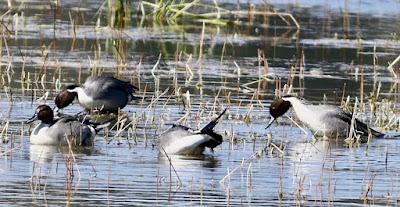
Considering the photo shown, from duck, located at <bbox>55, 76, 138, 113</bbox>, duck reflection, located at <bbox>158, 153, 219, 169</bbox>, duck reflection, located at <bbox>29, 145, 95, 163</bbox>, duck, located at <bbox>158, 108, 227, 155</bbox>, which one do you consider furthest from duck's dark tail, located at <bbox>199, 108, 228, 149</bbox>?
duck, located at <bbox>55, 76, 138, 113</bbox>

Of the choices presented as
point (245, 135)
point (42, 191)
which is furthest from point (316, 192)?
point (245, 135)

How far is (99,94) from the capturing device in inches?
502

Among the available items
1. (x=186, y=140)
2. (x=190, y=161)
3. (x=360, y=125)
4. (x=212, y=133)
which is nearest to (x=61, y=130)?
(x=186, y=140)

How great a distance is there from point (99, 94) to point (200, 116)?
1.55 m

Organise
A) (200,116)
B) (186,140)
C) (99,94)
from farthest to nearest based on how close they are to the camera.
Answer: (99,94), (200,116), (186,140)

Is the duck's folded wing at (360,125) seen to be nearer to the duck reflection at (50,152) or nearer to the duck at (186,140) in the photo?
the duck at (186,140)

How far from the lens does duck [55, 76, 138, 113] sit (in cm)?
1262

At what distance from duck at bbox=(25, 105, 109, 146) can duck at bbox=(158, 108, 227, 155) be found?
2.99ft

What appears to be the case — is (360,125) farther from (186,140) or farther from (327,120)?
(186,140)

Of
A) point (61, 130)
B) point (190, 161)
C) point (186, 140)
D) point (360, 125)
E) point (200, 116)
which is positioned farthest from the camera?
point (200, 116)

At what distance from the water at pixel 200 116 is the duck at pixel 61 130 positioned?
0.15 m

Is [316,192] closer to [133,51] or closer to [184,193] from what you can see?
[184,193]

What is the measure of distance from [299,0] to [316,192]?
20.5m

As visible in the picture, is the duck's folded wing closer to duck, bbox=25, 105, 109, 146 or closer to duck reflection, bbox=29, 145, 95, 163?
duck, bbox=25, 105, 109, 146
